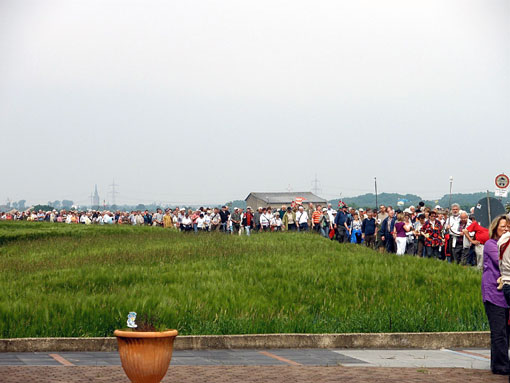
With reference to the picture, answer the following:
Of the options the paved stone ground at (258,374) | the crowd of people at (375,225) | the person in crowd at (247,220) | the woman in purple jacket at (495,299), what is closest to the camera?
the paved stone ground at (258,374)

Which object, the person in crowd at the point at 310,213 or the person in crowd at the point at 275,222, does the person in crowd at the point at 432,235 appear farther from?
the person in crowd at the point at 275,222

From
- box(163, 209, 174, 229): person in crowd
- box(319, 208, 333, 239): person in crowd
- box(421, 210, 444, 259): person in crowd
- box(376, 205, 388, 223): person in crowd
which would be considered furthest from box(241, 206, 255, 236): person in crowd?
box(421, 210, 444, 259): person in crowd

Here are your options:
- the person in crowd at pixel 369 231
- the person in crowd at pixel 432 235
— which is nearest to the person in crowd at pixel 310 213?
the person in crowd at pixel 369 231

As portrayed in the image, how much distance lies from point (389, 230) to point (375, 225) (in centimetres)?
319

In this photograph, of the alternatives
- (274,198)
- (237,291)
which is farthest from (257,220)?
(274,198)

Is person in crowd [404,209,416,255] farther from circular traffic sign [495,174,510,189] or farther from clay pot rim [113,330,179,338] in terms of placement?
clay pot rim [113,330,179,338]

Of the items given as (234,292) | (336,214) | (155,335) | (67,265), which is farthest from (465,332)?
(336,214)

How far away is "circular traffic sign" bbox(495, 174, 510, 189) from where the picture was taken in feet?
94.0

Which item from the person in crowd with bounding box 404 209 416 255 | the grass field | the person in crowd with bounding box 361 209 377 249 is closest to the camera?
the grass field

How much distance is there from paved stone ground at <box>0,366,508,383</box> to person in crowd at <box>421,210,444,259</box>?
16788 mm

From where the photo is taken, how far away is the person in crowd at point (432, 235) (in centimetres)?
2786

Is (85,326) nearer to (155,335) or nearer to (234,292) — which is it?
(234,292)

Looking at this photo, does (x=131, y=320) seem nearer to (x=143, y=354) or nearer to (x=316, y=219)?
(x=143, y=354)

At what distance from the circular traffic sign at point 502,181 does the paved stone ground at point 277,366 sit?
15.6 meters
